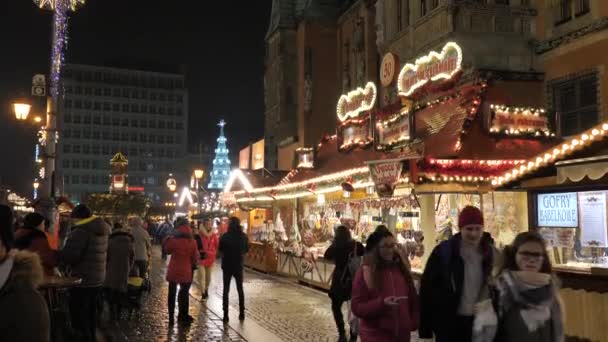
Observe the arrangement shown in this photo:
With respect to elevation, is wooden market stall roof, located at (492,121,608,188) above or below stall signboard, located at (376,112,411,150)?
below

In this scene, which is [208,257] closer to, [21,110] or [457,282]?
[21,110]

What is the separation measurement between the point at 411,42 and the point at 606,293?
13.0 meters

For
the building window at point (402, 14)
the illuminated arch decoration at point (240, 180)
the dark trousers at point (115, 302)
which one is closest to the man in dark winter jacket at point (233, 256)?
the dark trousers at point (115, 302)

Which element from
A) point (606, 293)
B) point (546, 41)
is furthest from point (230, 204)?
point (606, 293)

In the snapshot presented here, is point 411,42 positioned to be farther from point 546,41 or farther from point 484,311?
point 484,311

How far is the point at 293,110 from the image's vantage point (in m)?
37.8

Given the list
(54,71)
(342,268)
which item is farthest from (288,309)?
(54,71)

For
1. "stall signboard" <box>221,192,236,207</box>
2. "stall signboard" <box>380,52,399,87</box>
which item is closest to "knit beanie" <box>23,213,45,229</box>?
"stall signboard" <box>380,52,399,87</box>

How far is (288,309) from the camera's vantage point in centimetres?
1428

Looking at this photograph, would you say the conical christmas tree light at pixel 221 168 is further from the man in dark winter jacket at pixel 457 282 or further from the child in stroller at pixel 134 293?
the man in dark winter jacket at pixel 457 282

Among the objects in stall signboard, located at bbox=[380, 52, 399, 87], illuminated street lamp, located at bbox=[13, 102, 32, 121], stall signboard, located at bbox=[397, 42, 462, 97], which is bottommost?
illuminated street lamp, located at bbox=[13, 102, 32, 121]

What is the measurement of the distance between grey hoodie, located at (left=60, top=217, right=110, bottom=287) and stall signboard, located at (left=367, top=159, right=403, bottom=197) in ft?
23.1

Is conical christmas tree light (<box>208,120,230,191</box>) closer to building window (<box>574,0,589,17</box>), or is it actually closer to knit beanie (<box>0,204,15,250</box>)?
building window (<box>574,0,589,17</box>)

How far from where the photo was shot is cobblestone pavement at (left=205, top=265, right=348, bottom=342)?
37.4 feet
